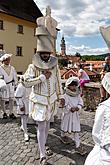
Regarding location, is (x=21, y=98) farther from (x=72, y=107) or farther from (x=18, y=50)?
(x=18, y=50)

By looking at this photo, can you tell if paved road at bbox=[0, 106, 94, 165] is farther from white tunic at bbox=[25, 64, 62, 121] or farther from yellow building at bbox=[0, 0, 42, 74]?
yellow building at bbox=[0, 0, 42, 74]

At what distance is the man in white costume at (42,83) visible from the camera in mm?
4230

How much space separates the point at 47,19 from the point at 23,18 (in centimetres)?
2714

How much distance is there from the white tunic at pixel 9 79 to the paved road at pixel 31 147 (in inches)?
30.8

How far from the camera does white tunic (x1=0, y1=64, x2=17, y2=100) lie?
6.91 metres

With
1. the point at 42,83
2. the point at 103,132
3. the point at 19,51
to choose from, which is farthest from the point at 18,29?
the point at 103,132

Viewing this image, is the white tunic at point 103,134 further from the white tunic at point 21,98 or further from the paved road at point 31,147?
the white tunic at point 21,98

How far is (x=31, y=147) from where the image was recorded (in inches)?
197

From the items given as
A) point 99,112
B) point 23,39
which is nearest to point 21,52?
point 23,39

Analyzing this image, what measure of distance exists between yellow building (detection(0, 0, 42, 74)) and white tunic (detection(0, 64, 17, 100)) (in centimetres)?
2245

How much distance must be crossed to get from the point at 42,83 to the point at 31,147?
1.35 metres

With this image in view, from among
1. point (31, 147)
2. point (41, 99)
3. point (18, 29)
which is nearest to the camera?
point (41, 99)

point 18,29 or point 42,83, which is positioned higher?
point 18,29

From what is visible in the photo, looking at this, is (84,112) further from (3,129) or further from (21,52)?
(21,52)
